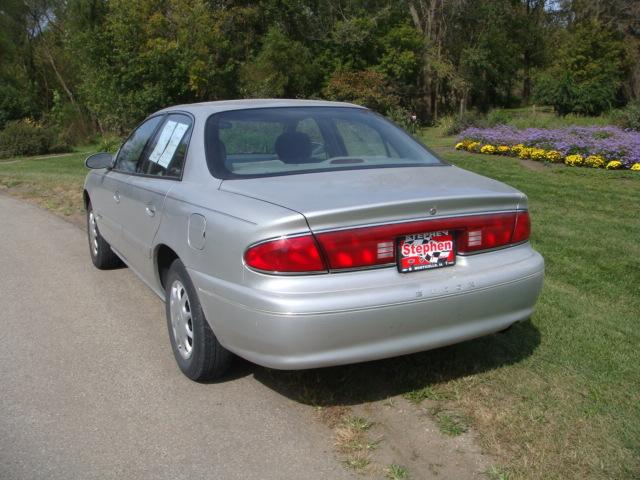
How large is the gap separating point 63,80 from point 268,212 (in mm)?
40754

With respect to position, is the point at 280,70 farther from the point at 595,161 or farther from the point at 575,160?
the point at 595,161

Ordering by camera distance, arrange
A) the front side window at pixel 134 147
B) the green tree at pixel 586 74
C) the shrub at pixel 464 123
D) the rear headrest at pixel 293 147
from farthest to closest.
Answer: the green tree at pixel 586 74, the shrub at pixel 464 123, the front side window at pixel 134 147, the rear headrest at pixel 293 147

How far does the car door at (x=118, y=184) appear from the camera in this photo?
516 cm

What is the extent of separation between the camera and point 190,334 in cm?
387

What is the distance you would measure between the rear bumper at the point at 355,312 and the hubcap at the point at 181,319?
403mm

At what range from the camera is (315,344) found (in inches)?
122

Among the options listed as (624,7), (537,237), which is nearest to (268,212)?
(537,237)

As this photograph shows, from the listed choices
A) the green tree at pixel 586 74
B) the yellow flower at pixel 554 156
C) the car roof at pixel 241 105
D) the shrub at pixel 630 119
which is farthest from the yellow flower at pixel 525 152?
the green tree at pixel 586 74

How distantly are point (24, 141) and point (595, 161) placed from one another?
66.5 ft

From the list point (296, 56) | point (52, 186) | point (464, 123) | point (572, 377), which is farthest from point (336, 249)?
point (296, 56)

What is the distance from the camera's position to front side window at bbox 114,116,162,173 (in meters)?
5.12

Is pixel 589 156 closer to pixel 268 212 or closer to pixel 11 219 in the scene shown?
pixel 11 219

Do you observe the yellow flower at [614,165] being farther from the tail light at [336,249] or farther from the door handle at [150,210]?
the door handle at [150,210]

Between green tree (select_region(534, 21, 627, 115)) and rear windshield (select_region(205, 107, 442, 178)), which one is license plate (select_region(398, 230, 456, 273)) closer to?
rear windshield (select_region(205, 107, 442, 178))
